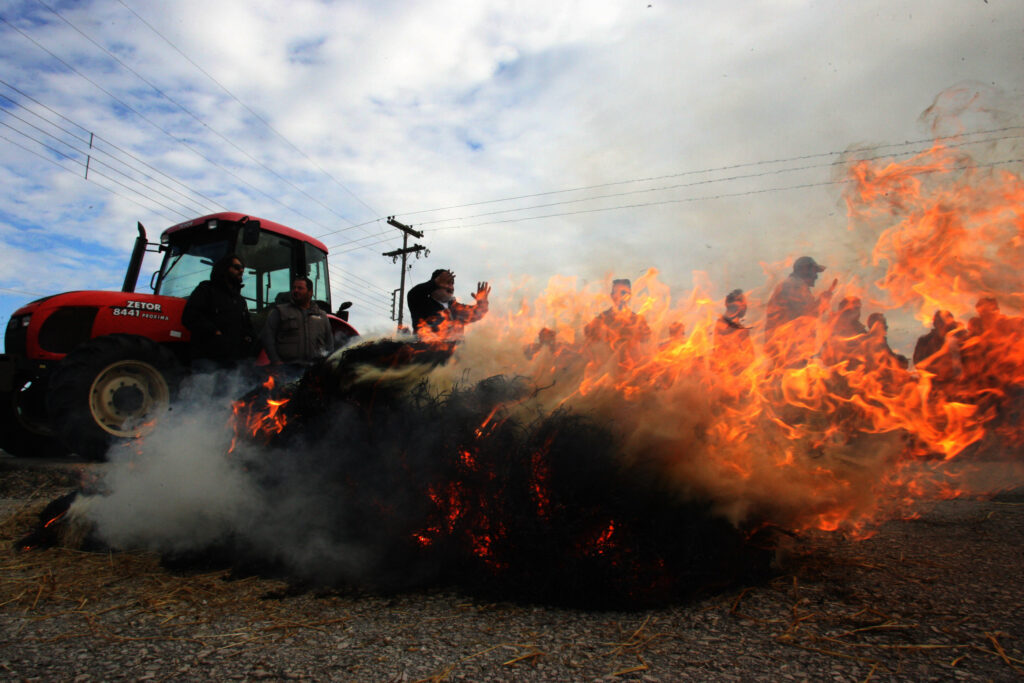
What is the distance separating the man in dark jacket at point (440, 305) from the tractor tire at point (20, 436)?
5567mm

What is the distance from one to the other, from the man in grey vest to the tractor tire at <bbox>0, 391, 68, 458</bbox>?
13.3 ft

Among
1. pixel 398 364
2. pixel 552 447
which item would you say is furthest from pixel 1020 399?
pixel 398 364

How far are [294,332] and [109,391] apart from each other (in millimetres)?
2041

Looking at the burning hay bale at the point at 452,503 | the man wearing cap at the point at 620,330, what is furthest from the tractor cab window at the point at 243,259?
the man wearing cap at the point at 620,330

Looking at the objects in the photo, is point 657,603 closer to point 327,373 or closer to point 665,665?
point 665,665

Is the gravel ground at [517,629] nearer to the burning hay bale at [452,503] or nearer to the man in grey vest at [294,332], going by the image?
the burning hay bale at [452,503]

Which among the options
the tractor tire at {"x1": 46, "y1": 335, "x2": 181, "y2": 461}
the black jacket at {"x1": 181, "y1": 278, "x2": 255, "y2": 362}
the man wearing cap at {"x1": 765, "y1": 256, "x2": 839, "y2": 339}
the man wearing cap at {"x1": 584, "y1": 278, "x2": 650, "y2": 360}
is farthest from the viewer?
the black jacket at {"x1": 181, "y1": 278, "x2": 255, "y2": 362}

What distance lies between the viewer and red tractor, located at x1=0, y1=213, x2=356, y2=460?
568 centimetres

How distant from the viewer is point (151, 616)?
2814mm

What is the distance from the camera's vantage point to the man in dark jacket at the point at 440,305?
17.3 ft

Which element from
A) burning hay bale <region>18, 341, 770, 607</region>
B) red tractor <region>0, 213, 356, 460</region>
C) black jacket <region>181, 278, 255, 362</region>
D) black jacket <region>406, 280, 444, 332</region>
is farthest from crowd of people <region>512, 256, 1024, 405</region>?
red tractor <region>0, 213, 356, 460</region>

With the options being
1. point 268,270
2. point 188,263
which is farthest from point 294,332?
point 188,263

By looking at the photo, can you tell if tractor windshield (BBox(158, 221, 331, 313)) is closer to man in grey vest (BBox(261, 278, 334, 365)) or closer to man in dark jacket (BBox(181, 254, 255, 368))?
man in dark jacket (BBox(181, 254, 255, 368))

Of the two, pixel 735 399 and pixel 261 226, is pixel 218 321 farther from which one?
pixel 735 399
